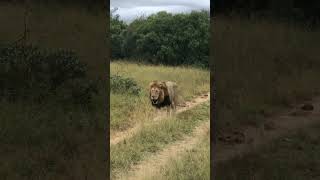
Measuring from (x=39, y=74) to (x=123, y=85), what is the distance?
94 cm

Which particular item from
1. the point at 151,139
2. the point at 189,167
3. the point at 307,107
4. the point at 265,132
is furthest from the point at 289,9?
the point at 189,167

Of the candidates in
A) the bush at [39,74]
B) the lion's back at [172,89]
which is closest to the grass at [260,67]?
the lion's back at [172,89]

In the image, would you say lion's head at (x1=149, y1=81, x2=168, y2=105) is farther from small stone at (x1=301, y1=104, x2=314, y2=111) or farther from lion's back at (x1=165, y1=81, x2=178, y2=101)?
small stone at (x1=301, y1=104, x2=314, y2=111)

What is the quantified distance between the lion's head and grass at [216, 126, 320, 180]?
1.41 meters

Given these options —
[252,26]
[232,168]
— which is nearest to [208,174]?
[232,168]

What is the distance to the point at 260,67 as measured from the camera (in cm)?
543

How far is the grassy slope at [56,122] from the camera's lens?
11.7 ft

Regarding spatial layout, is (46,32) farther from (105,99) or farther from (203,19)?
(203,19)

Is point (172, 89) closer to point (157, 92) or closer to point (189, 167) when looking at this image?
point (157, 92)

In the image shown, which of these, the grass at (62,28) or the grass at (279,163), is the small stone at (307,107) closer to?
the grass at (279,163)

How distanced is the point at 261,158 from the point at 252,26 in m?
2.01

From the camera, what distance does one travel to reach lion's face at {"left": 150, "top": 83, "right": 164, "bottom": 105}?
5.13m

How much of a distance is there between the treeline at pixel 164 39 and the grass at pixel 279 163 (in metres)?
1.65

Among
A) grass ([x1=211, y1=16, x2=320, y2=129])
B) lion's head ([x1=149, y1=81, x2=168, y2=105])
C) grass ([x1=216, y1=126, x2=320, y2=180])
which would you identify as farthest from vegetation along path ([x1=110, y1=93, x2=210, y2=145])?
grass ([x1=216, y1=126, x2=320, y2=180])
